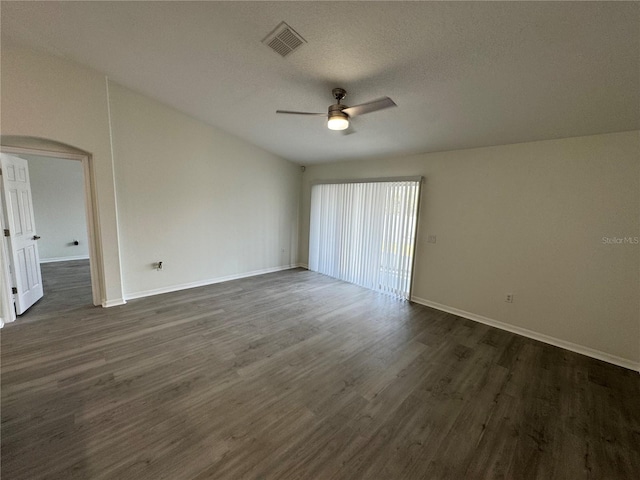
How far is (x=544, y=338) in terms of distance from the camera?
3219mm

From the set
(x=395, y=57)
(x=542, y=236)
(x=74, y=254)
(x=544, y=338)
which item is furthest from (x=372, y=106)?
(x=74, y=254)

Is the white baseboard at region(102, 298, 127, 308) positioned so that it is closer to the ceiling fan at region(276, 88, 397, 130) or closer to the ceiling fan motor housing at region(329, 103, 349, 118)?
the ceiling fan at region(276, 88, 397, 130)

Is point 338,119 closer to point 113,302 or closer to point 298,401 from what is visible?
point 298,401

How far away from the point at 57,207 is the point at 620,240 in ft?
34.1

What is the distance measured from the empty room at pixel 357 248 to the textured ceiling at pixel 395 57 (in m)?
0.02

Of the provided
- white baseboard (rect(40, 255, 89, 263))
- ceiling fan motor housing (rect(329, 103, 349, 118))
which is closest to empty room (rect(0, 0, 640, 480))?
ceiling fan motor housing (rect(329, 103, 349, 118))

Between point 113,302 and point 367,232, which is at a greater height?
point 367,232

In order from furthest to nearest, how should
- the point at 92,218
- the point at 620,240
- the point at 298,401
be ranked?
the point at 92,218
the point at 620,240
the point at 298,401

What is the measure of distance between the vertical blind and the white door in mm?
4761

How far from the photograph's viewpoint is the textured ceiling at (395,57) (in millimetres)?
1742

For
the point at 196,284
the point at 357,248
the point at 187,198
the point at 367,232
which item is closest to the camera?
the point at 187,198

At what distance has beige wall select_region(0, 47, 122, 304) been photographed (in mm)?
2818

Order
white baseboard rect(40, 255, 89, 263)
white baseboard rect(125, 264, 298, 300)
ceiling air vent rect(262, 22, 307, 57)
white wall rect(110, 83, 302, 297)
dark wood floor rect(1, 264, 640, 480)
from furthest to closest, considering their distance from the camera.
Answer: white baseboard rect(40, 255, 89, 263) → white baseboard rect(125, 264, 298, 300) → white wall rect(110, 83, 302, 297) → ceiling air vent rect(262, 22, 307, 57) → dark wood floor rect(1, 264, 640, 480)

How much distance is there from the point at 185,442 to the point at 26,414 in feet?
4.19
